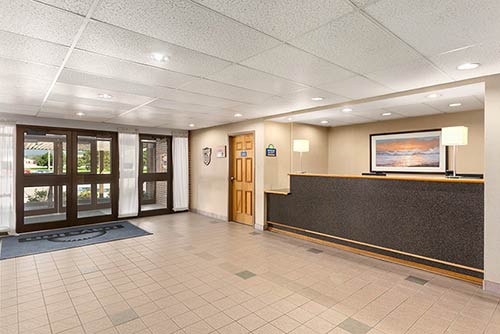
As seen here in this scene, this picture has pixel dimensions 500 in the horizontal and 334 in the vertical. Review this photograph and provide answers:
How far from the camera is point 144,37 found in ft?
7.41

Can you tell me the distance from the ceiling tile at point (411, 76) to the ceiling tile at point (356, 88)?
119 mm

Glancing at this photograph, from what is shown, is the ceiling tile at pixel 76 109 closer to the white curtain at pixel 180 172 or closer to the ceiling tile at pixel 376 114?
the white curtain at pixel 180 172

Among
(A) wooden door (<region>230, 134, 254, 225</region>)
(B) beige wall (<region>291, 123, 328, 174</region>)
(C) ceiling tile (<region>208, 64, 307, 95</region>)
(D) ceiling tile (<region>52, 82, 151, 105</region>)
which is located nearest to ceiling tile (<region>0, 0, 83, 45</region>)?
(C) ceiling tile (<region>208, 64, 307, 95</region>)

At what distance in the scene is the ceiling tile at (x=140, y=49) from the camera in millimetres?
2186

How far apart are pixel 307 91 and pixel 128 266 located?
11.9 feet

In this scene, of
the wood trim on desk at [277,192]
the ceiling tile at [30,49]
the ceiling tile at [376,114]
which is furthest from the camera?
the wood trim on desk at [277,192]

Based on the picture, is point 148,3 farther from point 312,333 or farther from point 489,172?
point 489,172

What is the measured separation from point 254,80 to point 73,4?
203cm

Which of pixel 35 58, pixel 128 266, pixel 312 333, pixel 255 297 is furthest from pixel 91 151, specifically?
pixel 312 333

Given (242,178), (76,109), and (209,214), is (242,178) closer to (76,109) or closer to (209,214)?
(209,214)

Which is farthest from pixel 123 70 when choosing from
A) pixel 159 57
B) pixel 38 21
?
pixel 38 21

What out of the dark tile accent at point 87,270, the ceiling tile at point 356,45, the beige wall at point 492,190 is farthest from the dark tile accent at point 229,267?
the beige wall at point 492,190

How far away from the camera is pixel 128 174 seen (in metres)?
7.51

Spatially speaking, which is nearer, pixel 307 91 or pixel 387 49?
pixel 387 49
